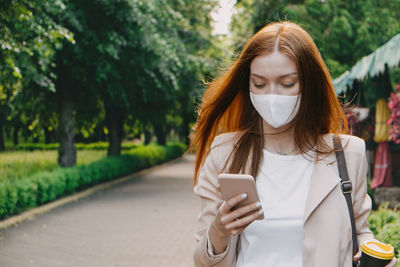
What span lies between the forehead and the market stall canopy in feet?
22.0

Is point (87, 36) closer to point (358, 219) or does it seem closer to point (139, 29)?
→ point (139, 29)

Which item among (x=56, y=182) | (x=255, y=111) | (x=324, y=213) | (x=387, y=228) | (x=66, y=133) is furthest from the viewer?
(x=66, y=133)

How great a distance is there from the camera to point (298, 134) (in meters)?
2.13

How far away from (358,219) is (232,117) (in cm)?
73

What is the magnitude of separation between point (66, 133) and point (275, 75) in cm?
1356

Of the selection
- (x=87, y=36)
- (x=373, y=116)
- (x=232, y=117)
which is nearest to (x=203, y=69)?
(x=87, y=36)

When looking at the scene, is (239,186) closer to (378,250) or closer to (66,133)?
(378,250)

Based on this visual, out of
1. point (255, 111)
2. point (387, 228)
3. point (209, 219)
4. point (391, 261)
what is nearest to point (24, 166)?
point (387, 228)

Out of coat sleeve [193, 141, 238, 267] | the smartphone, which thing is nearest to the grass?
coat sleeve [193, 141, 238, 267]

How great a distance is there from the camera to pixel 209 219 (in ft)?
6.44

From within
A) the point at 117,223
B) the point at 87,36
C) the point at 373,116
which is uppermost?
the point at 87,36

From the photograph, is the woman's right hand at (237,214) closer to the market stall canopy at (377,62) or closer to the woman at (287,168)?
the woman at (287,168)

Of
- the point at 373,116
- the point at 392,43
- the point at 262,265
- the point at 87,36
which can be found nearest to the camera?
the point at 262,265

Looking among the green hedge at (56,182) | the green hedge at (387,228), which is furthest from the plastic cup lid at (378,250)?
the green hedge at (56,182)
